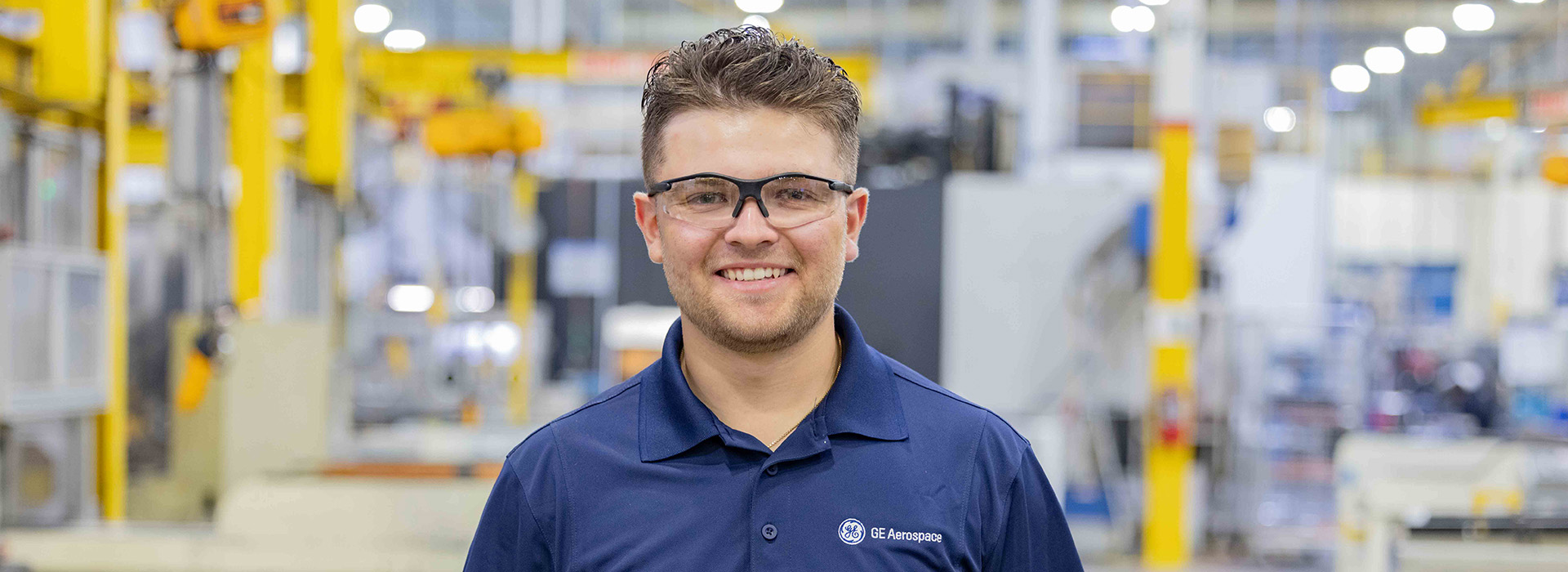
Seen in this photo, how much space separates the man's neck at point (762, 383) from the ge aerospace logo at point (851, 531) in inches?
5.5

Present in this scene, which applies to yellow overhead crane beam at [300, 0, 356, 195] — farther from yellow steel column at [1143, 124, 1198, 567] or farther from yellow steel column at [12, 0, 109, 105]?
yellow steel column at [1143, 124, 1198, 567]

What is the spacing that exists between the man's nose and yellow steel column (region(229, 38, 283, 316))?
6259 millimetres

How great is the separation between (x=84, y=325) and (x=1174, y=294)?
5.98 metres

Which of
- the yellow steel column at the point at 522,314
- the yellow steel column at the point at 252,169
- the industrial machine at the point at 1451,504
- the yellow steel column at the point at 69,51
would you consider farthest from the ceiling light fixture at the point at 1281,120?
the yellow steel column at the point at 69,51

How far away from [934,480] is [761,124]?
1.44 ft

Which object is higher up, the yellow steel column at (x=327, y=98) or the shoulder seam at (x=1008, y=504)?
the yellow steel column at (x=327, y=98)

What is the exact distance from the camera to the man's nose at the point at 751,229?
51.6 inches

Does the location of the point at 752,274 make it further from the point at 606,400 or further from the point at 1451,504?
the point at 1451,504

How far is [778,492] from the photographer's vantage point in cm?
135

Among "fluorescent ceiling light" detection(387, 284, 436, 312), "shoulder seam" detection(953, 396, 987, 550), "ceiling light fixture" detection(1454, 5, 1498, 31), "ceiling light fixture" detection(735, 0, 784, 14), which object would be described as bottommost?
"fluorescent ceiling light" detection(387, 284, 436, 312)

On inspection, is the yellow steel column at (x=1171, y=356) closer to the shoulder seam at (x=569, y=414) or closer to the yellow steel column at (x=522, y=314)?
the shoulder seam at (x=569, y=414)

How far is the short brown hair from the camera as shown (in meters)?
1.33

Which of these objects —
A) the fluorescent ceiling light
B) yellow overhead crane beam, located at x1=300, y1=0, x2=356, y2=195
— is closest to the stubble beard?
yellow overhead crane beam, located at x1=300, y1=0, x2=356, y2=195

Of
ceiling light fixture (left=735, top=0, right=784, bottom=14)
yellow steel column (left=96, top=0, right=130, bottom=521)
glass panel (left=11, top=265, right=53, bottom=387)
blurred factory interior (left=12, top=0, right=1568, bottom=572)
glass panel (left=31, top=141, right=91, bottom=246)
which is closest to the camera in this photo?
blurred factory interior (left=12, top=0, right=1568, bottom=572)
